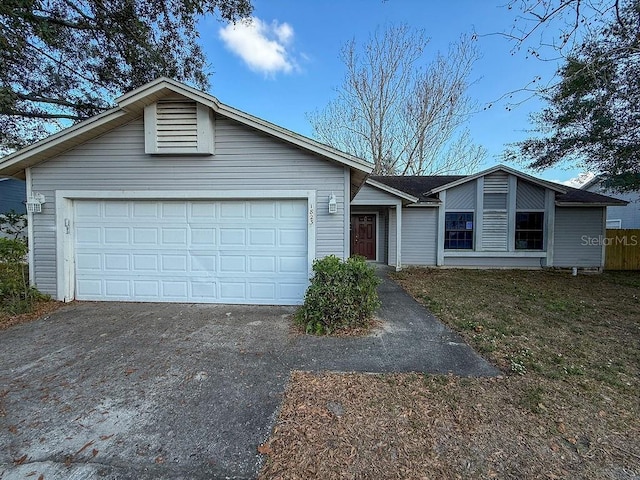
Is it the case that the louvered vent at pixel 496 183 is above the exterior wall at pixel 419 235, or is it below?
above

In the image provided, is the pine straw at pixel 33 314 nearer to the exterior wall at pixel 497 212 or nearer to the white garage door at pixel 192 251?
the white garage door at pixel 192 251

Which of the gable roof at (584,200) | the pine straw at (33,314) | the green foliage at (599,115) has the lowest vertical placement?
the pine straw at (33,314)

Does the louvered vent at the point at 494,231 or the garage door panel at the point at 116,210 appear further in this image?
the louvered vent at the point at 494,231

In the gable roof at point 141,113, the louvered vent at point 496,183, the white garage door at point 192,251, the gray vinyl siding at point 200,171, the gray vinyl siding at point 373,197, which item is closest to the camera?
the gable roof at point 141,113

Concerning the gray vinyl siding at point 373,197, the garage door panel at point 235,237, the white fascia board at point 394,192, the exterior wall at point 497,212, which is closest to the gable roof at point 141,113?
the garage door panel at point 235,237

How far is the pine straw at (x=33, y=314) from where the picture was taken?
5.09 m

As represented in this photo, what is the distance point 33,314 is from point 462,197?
42.5ft

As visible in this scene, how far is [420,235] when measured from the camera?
12094 mm

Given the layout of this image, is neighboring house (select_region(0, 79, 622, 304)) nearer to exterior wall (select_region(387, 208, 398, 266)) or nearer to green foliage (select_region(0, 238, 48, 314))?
green foliage (select_region(0, 238, 48, 314))

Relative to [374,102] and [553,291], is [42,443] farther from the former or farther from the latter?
[374,102]

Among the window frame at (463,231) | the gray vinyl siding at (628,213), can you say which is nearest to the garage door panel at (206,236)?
the window frame at (463,231)

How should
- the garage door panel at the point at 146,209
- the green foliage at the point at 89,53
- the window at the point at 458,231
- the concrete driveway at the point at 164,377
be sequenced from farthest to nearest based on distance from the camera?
the window at the point at 458,231 < the green foliage at the point at 89,53 < the garage door panel at the point at 146,209 < the concrete driveway at the point at 164,377

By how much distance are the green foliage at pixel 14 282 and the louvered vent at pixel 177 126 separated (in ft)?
11.1

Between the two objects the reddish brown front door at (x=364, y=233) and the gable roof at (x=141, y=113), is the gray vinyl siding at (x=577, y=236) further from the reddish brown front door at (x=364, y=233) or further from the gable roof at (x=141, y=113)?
the gable roof at (x=141, y=113)
